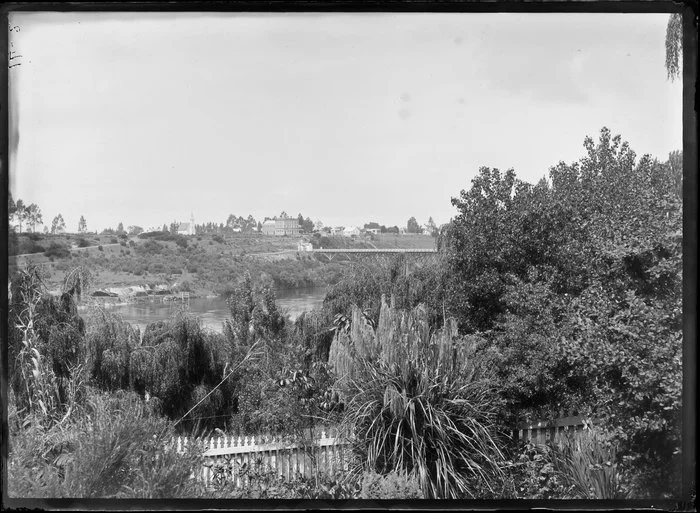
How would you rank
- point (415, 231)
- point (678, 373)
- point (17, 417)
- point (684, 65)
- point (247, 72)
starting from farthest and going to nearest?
point (415, 231) < point (247, 72) < point (17, 417) < point (678, 373) < point (684, 65)

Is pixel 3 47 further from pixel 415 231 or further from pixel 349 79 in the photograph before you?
pixel 415 231

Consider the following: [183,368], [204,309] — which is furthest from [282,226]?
[183,368]

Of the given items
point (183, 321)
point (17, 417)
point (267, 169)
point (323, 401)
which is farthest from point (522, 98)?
point (17, 417)

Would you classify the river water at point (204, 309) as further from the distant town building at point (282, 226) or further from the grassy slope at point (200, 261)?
the distant town building at point (282, 226)

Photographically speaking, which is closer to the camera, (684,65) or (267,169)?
(684,65)

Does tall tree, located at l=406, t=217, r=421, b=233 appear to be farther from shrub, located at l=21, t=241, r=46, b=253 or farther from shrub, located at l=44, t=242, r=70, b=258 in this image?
shrub, located at l=21, t=241, r=46, b=253

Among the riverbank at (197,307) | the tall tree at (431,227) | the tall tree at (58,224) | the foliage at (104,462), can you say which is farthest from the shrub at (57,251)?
the tall tree at (431,227)

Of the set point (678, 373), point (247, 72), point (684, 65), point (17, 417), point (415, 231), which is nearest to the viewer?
point (684, 65)
